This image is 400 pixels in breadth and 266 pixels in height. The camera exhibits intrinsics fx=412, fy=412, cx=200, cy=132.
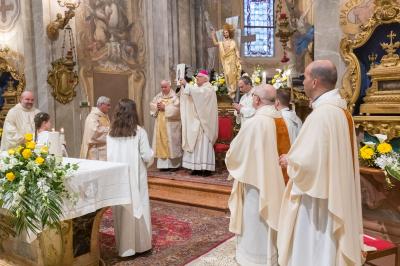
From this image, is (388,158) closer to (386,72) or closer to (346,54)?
(386,72)

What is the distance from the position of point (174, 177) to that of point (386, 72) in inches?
168

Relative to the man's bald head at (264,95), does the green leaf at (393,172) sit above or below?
below

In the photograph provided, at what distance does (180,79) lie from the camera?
7.77m

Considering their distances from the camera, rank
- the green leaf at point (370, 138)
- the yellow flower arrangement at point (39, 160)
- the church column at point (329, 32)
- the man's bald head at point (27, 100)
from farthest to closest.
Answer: the man's bald head at point (27, 100) → the church column at point (329, 32) → the green leaf at point (370, 138) → the yellow flower arrangement at point (39, 160)

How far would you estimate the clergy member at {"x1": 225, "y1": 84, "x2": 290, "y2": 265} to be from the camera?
3.85m

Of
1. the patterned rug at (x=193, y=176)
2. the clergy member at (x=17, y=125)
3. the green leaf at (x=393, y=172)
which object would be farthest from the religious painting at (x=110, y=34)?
the green leaf at (x=393, y=172)

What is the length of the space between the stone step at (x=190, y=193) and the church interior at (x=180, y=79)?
0.07 feet

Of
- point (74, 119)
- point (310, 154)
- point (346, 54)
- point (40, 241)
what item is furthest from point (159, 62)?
point (310, 154)

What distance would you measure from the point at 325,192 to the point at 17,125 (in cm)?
592

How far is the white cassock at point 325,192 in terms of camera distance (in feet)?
8.99

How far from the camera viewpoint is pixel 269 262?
143 inches

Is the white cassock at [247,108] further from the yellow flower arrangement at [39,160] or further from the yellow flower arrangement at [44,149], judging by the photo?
the yellow flower arrangement at [39,160]

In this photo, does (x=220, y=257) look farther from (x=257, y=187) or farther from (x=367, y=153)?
(x=367, y=153)

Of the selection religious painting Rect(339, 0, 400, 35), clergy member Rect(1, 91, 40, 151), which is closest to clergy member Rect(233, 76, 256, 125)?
religious painting Rect(339, 0, 400, 35)
